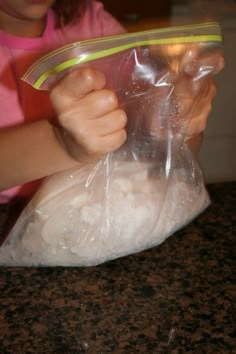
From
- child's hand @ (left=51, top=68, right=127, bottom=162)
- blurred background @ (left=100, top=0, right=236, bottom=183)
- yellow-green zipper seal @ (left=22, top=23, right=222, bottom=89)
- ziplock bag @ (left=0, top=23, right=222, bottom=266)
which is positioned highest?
yellow-green zipper seal @ (left=22, top=23, right=222, bottom=89)

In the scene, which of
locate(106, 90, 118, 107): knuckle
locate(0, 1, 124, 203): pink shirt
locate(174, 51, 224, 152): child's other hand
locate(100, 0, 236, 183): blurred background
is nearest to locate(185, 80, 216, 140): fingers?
locate(174, 51, 224, 152): child's other hand

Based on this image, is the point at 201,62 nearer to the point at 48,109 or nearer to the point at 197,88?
the point at 197,88

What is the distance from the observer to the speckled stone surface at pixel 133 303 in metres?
0.42

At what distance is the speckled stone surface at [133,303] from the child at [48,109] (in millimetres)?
115

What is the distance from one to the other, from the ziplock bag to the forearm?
20 millimetres

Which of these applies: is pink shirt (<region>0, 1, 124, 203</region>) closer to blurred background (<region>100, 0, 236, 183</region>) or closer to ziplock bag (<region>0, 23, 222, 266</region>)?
ziplock bag (<region>0, 23, 222, 266</region>)

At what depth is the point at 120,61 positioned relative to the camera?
0.46 meters

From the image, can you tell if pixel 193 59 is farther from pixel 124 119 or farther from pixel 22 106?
pixel 22 106

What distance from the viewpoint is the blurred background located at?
1.36 metres

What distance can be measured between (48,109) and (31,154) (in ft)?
0.81

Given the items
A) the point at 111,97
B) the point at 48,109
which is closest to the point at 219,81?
the point at 48,109

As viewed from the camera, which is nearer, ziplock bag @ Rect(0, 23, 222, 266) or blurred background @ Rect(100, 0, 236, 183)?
ziplock bag @ Rect(0, 23, 222, 266)

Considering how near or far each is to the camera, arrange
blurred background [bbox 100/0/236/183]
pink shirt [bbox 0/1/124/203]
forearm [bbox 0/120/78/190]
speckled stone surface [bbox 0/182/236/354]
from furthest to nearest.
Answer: blurred background [bbox 100/0/236/183]
pink shirt [bbox 0/1/124/203]
forearm [bbox 0/120/78/190]
speckled stone surface [bbox 0/182/236/354]

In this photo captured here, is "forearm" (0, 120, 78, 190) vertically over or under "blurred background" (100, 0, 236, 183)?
over
